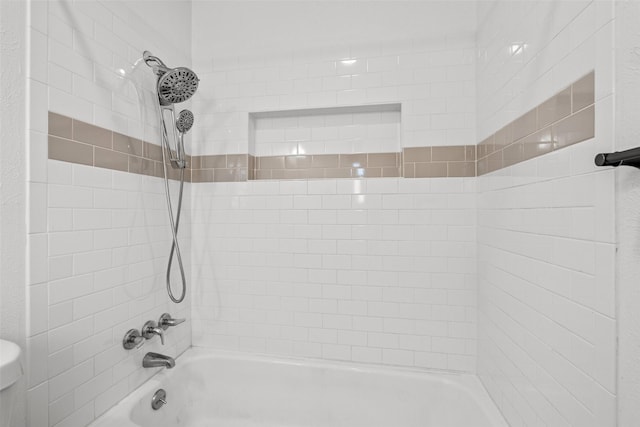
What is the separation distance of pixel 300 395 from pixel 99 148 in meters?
1.57

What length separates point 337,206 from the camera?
1.80m

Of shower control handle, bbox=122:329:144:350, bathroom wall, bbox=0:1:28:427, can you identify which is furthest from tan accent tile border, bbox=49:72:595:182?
shower control handle, bbox=122:329:144:350

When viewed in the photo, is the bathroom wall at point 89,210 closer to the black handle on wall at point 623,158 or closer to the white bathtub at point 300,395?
the white bathtub at point 300,395

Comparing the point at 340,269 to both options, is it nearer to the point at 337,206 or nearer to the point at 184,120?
the point at 337,206

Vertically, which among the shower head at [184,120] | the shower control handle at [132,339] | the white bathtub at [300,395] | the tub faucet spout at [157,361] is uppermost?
the shower head at [184,120]

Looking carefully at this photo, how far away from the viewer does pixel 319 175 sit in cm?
193

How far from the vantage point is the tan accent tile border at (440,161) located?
169cm

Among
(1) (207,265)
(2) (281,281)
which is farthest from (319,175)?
(1) (207,265)

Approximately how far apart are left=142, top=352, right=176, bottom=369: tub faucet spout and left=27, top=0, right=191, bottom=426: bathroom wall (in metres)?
0.03

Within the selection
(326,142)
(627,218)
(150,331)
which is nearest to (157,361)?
(150,331)

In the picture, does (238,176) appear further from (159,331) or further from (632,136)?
(632,136)

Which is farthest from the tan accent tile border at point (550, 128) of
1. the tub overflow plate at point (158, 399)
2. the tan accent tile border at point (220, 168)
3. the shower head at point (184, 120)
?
the tub overflow plate at point (158, 399)

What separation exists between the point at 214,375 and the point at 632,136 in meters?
2.04

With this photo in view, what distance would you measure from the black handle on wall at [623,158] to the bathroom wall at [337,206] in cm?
107
